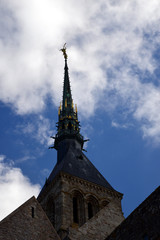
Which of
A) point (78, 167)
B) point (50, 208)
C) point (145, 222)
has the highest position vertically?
point (78, 167)

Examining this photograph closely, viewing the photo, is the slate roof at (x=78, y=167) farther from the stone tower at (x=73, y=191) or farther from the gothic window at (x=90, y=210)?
the gothic window at (x=90, y=210)

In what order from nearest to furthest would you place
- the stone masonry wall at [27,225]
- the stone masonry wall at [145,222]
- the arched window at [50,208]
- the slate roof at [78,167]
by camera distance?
the stone masonry wall at [145,222], the stone masonry wall at [27,225], the arched window at [50,208], the slate roof at [78,167]

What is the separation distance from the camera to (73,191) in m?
29.4

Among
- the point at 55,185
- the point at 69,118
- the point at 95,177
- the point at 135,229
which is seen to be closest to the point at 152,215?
the point at 135,229

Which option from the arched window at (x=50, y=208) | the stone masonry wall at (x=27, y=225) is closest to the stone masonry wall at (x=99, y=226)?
the stone masonry wall at (x=27, y=225)

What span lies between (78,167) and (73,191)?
3616 mm

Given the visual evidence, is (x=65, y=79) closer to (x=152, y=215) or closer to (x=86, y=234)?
(x=86, y=234)

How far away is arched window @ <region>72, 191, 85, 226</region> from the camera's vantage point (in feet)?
90.9

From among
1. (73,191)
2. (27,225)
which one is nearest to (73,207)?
(73,191)

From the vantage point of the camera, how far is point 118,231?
39.4ft

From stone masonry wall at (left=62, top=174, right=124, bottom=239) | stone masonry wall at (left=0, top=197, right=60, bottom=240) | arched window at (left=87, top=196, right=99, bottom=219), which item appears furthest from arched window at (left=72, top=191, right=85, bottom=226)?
stone masonry wall at (left=0, top=197, right=60, bottom=240)

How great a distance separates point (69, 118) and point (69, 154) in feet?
21.3

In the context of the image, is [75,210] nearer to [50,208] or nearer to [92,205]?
[92,205]

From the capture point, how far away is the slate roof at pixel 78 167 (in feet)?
103
